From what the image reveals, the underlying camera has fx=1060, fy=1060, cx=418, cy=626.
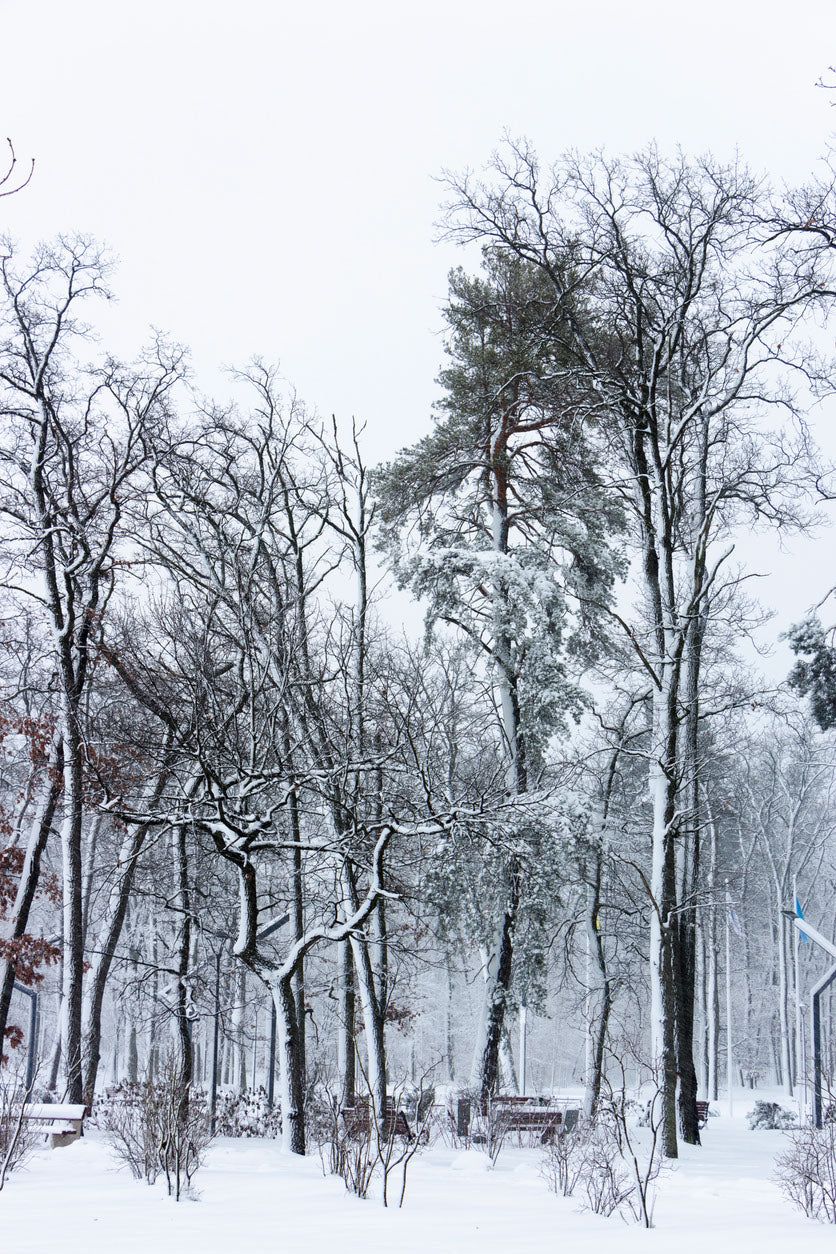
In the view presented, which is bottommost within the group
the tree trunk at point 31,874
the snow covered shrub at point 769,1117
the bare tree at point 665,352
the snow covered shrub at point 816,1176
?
the snow covered shrub at point 769,1117

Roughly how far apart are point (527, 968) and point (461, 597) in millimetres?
5929

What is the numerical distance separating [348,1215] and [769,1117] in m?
18.5

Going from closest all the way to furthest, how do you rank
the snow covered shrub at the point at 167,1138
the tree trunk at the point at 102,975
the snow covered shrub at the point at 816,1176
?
the snow covered shrub at the point at 816,1176 → the snow covered shrub at the point at 167,1138 → the tree trunk at the point at 102,975

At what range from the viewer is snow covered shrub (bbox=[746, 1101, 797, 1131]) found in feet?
74.0

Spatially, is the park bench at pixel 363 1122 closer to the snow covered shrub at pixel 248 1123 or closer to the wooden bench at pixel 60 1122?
the wooden bench at pixel 60 1122

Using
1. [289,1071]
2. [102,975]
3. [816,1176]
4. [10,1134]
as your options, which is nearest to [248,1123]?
[102,975]

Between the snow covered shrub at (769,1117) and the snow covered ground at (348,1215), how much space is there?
12.8 m

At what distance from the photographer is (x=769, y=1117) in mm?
22734

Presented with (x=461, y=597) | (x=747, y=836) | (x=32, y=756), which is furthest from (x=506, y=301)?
(x=747, y=836)

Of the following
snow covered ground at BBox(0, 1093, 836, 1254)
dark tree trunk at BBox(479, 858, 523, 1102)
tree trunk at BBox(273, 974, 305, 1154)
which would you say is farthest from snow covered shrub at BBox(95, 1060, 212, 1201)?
dark tree trunk at BBox(479, 858, 523, 1102)

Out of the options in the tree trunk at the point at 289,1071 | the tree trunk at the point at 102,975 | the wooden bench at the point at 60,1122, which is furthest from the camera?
the tree trunk at the point at 102,975

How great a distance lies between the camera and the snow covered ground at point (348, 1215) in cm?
623

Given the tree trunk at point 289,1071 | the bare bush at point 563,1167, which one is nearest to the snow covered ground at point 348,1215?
the bare bush at point 563,1167

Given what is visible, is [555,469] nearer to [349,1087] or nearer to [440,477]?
[440,477]
